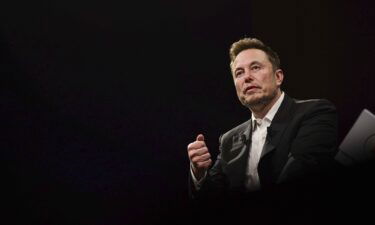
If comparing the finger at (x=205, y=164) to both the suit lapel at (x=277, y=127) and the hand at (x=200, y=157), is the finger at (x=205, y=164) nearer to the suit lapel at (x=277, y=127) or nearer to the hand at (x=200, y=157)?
the hand at (x=200, y=157)

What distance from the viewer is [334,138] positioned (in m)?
1.59

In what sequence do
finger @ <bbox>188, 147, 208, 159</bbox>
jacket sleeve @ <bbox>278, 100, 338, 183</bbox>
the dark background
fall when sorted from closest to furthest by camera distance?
1. jacket sleeve @ <bbox>278, 100, 338, 183</bbox>
2. finger @ <bbox>188, 147, 208, 159</bbox>
3. the dark background

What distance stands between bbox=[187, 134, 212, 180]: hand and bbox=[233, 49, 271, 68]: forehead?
1.09 feet

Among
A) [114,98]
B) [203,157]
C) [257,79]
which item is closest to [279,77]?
[257,79]

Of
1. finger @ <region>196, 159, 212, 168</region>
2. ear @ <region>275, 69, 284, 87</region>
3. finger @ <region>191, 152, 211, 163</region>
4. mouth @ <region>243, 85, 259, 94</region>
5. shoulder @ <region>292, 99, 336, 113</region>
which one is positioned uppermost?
ear @ <region>275, 69, 284, 87</region>

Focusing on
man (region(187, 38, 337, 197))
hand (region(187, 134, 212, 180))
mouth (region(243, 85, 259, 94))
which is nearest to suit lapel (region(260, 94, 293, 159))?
man (region(187, 38, 337, 197))

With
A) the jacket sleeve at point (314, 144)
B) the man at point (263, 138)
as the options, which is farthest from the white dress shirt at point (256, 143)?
the jacket sleeve at point (314, 144)

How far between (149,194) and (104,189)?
23 cm

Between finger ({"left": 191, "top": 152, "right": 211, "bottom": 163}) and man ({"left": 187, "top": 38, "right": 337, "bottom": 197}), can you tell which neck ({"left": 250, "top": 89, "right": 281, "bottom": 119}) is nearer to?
man ({"left": 187, "top": 38, "right": 337, "bottom": 197})

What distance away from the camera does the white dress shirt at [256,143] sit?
170 centimetres

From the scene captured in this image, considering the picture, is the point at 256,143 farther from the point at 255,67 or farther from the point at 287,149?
the point at 255,67

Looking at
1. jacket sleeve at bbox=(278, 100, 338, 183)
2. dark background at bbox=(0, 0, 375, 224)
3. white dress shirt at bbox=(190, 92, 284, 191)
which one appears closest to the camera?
jacket sleeve at bbox=(278, 100, 338, 183)

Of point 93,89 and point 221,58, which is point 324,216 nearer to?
point 221,58

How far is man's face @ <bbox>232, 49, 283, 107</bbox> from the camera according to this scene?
69.7 inches
